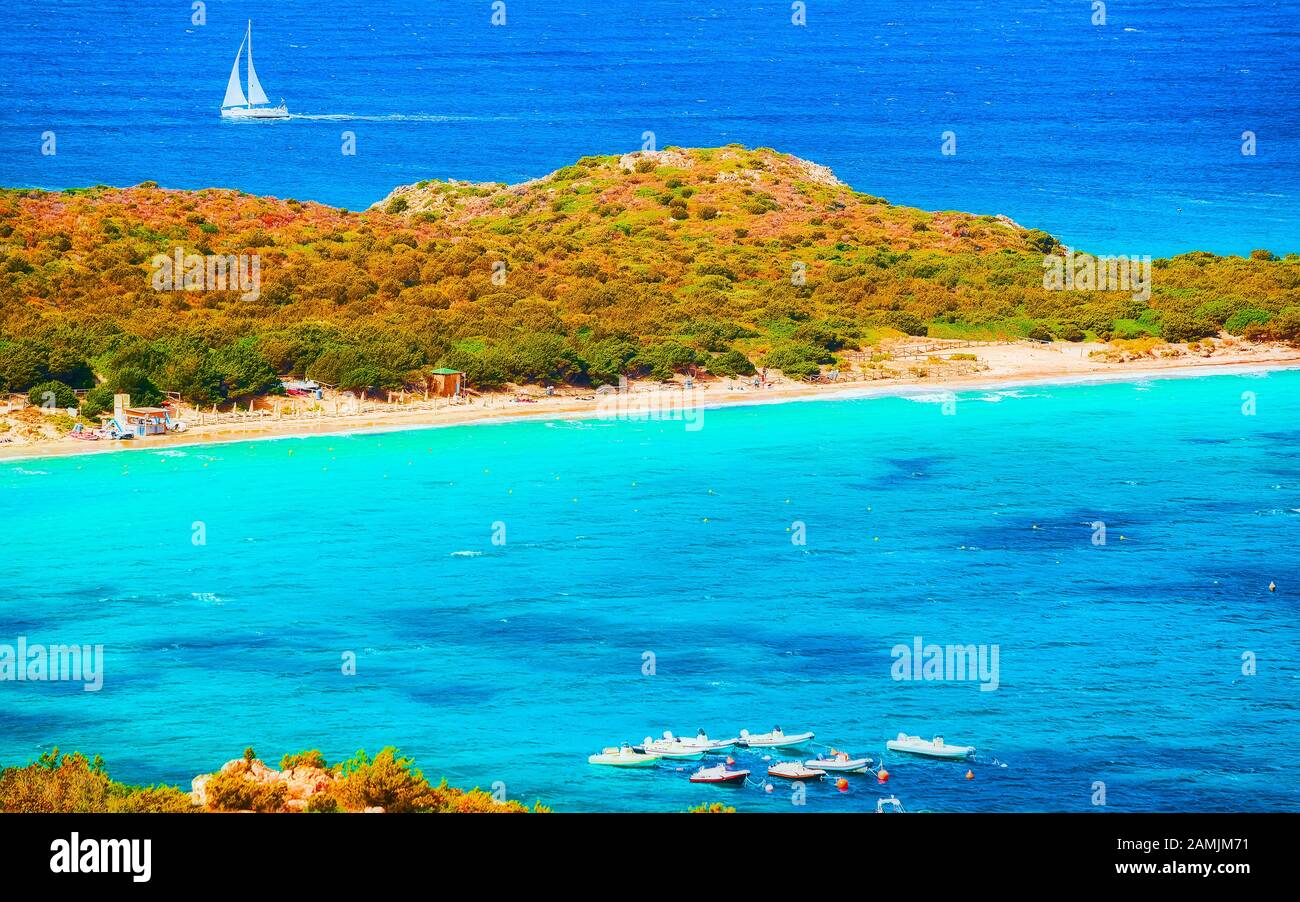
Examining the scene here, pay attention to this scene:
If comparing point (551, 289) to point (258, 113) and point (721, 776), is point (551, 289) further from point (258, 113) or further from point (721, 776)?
point (258, 113)

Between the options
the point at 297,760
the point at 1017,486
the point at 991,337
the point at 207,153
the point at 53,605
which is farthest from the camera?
the point at 207,153

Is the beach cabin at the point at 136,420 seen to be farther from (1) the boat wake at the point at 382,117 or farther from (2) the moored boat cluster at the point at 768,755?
(1) the boat wake at the point at 382,117

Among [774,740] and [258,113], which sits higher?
[258,113]

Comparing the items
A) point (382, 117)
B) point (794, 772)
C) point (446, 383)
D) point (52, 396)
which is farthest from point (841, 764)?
point (382, 117)

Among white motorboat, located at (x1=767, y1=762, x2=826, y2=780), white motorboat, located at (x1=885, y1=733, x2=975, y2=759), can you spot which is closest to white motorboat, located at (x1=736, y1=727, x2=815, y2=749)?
white motorboat, located at (x1=767, y1=762, x2=826, y2=780)

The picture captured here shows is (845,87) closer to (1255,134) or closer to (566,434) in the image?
(1255,134)

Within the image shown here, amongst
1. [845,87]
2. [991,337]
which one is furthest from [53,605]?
[845,87]
